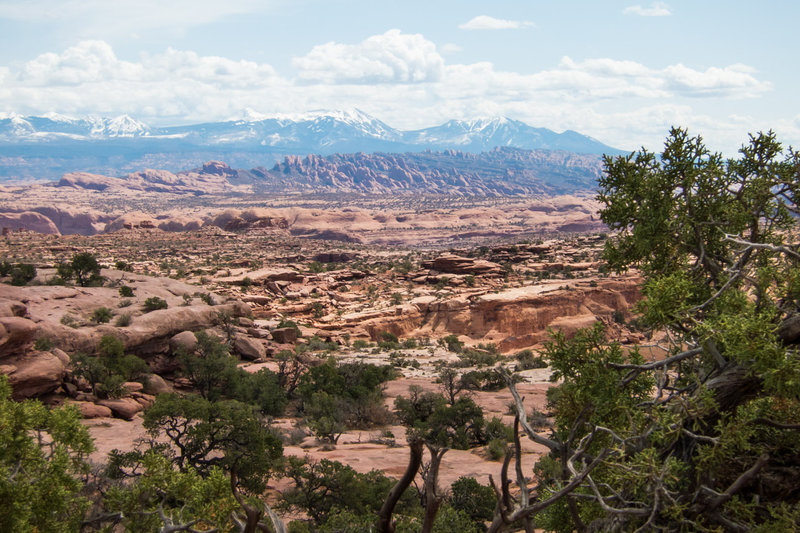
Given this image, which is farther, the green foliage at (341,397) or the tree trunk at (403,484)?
the green foliage at (341,397)

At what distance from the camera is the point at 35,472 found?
785 centimetres

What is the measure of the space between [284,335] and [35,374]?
14.9m

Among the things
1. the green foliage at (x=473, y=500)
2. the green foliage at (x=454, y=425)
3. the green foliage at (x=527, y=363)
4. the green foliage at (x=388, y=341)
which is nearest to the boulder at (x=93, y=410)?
the green foliage at (x=454, y=425)

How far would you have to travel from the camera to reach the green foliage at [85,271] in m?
33.2

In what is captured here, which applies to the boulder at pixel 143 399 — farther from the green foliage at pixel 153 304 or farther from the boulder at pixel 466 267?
the boulder at pixel 466 267

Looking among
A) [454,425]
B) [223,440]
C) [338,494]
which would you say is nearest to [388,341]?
[454,425]

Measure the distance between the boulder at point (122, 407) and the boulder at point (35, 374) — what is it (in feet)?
5.85

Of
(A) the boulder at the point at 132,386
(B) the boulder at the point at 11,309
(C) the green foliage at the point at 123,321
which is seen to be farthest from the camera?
(C) the green foliage at the point at 123,321

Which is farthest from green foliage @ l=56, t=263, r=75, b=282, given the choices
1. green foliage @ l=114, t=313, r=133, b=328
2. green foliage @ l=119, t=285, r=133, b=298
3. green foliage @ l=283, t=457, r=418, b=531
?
green foliage @ l=283, t=457, r=418, b=531

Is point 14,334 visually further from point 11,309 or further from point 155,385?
point 155,385

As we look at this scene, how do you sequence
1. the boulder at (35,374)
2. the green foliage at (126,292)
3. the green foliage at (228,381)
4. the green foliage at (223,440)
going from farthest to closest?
1. the green foliage at (126,292)
2. the green foliage at (228,381)
3. the boulder at (35,374)
4. the green foliage at (223,440)

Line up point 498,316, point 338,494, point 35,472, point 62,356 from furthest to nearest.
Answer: point 498,316, point 62,356, point 338,494, point 35,472

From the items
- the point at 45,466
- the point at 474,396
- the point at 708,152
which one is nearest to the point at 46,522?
A: the point at 45,466

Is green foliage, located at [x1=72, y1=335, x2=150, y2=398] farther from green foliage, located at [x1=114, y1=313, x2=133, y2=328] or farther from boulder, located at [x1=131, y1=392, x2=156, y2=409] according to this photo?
green foliage, located at [x1=114, y1=313, x2=133, y2=328]
